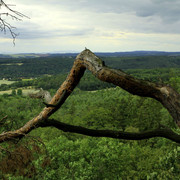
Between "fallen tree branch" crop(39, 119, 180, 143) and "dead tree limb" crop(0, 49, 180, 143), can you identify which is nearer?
"dead tree limb" crop(0, 49, 180, 143)

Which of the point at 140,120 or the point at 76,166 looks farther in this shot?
the point at 140,120

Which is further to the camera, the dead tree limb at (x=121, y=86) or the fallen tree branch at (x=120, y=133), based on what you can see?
the fallen tree branch at (x=120, y=133)

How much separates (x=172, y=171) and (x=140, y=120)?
89.9 ft

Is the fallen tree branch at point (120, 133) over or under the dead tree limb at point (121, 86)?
under

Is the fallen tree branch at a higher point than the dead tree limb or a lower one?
lower

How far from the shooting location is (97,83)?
144 meters

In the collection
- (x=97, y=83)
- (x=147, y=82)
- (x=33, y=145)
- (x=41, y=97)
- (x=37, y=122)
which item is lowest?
(x=97, y=83)

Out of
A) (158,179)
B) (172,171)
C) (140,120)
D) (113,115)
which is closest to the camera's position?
(172,171)

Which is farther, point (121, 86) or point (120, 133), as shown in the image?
point (120, 133)

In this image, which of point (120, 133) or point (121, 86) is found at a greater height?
point (121, 86)

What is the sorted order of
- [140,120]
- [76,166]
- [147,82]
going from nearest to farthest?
[147,82] → [76,166] → [140,120]

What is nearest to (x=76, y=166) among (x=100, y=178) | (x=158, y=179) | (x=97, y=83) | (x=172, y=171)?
(x=100, y=178)

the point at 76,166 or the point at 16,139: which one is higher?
the point at 16,139

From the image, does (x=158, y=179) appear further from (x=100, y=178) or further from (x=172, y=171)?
(x=100, y=178)
